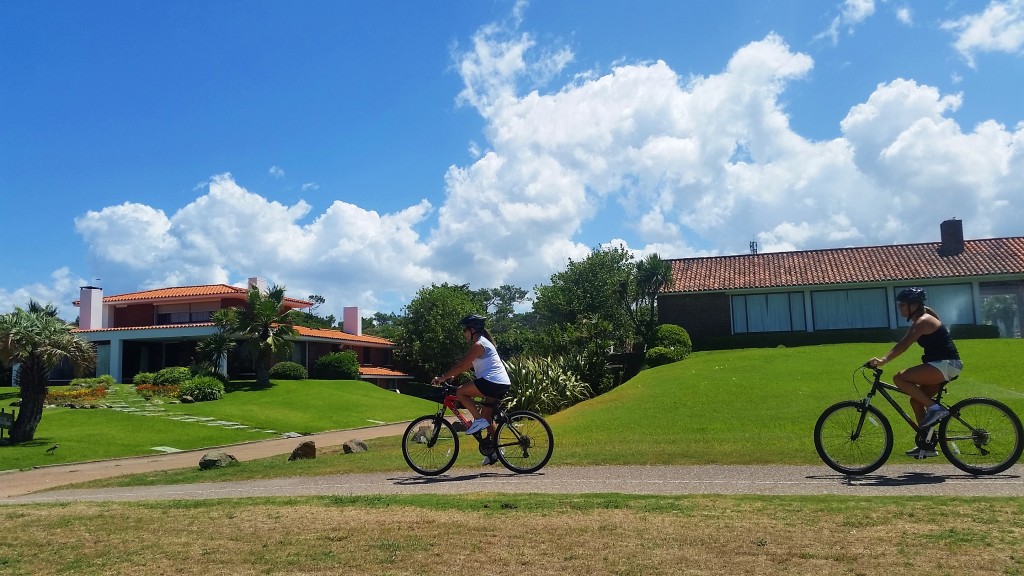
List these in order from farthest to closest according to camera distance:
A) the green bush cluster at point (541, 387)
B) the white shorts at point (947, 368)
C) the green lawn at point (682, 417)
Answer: the green bush cluster at point (541, 387), the green lawn at point (682, 417), the white shorts at point (947, 368)

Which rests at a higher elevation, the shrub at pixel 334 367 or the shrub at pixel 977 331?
the shrub at pixel 977 331

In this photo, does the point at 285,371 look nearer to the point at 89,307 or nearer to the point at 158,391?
the point at 158,391

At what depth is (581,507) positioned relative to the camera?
6.67 metres

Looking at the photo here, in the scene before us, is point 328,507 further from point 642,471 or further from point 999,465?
point 999,465

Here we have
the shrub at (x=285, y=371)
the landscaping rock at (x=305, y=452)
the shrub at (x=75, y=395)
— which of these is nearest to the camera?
the landscaping rock at (x=305, y=452)

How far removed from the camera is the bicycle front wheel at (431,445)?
9.90m

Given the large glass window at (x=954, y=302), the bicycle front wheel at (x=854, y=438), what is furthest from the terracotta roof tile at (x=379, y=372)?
the bicycle front wheel at (x=854, y=438)

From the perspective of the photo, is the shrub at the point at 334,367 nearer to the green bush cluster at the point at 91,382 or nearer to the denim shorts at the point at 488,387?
the green bush cluster at the point at 91,382

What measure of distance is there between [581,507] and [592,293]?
1917 inches

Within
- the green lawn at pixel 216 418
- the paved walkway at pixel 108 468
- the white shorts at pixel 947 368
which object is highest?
the white shorts at pixel 947 368

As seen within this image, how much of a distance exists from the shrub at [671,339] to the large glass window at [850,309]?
8956 millimetres

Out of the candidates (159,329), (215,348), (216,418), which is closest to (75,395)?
(216,418)

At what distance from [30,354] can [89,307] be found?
3036 centimetres

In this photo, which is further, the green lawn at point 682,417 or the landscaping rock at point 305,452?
the landscaping rock at point 305,452
